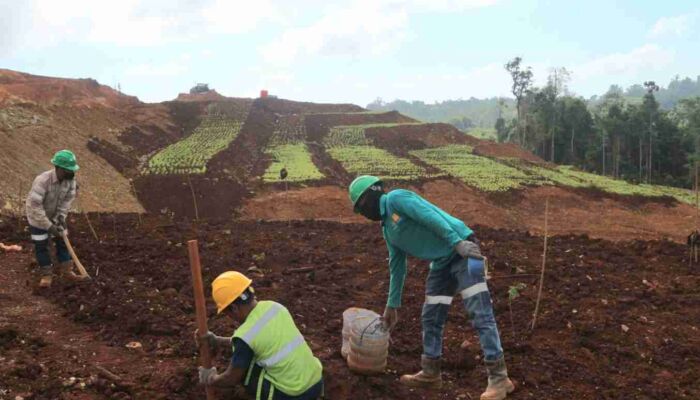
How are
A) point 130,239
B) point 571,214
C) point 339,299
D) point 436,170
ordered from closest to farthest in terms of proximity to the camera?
1. point 339,299
2. point 130,239
3. point 571,214
4. point 436,170

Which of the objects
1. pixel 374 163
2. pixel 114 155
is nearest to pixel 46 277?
pixel 114 155

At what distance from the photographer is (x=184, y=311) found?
569 centimetres

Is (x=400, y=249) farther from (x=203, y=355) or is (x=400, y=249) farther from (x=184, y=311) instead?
(x=184, y=311)

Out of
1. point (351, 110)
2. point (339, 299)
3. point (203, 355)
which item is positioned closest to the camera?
point (203, 355)

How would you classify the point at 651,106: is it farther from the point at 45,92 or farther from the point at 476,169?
the point at 45,92

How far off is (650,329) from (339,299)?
3.26m

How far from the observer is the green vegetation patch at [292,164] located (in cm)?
2138

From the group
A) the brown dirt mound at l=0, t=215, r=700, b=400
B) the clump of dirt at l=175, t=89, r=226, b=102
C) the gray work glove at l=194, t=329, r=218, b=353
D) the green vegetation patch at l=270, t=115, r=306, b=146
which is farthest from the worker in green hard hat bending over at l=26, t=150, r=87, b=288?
the clump of dirt at l=175, t=89, r=226, b=102

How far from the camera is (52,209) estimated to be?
21.6ft

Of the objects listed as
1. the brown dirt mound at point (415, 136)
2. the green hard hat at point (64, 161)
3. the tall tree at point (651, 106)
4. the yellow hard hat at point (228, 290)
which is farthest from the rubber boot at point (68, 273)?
the tall tree at point (651, 106)

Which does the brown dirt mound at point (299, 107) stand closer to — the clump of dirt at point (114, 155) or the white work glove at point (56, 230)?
the clump of dirt at point (114, 155)

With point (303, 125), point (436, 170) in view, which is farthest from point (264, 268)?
point (303, 125)

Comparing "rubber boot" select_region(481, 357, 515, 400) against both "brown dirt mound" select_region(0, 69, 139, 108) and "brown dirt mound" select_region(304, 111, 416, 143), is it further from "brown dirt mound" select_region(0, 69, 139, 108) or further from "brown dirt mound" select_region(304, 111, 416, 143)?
"brown dirt mound" select_region(304, 111, 416, 143)

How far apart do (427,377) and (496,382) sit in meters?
0.53
